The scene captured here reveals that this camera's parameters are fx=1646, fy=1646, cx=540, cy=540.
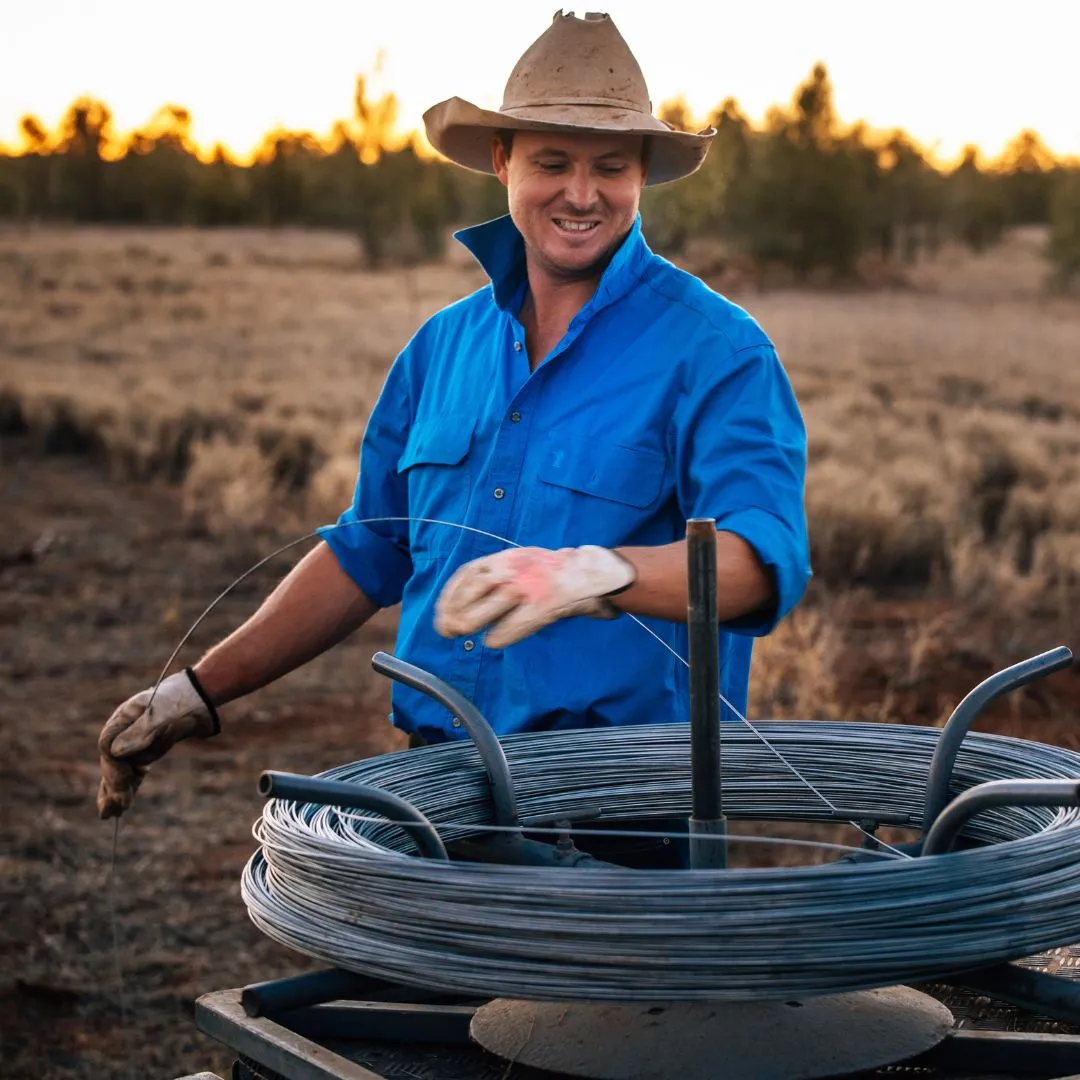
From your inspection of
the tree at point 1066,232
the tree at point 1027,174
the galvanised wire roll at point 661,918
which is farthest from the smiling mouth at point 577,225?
the tree at point 1027,174

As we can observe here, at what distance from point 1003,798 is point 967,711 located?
455mm

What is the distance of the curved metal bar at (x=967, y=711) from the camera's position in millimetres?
Answer: 2111

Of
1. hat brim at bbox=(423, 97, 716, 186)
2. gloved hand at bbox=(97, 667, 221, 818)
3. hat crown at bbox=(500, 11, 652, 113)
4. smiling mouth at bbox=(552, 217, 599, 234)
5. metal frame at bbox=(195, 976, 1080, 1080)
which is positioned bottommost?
metal frame at bbox=(195, 976, 1080, 1080)

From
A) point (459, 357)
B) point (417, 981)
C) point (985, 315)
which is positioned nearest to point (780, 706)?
point (459, 357)

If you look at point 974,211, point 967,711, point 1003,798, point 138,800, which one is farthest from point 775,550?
point 974,211

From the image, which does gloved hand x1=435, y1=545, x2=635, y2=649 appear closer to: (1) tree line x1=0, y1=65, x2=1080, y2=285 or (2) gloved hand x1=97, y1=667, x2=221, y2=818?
(2) gloved hand x1=97, y1=667, x2=221, y2=818

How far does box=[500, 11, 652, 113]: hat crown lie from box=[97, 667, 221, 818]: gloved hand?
113cm

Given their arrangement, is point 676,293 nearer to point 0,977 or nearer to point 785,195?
point 0,977

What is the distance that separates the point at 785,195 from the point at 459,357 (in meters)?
43.0

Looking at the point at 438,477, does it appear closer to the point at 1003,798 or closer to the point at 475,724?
the point at 475,724

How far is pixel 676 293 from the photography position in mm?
2674

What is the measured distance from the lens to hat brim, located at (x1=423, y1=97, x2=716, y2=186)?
2635mm

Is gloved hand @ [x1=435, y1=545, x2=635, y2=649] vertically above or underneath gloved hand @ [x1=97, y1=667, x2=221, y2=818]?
above

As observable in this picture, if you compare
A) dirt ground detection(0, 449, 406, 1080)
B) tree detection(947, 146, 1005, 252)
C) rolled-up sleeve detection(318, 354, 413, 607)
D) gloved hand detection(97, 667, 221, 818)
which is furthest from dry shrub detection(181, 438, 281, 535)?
tree detection(947, 146, 1005, 252)
